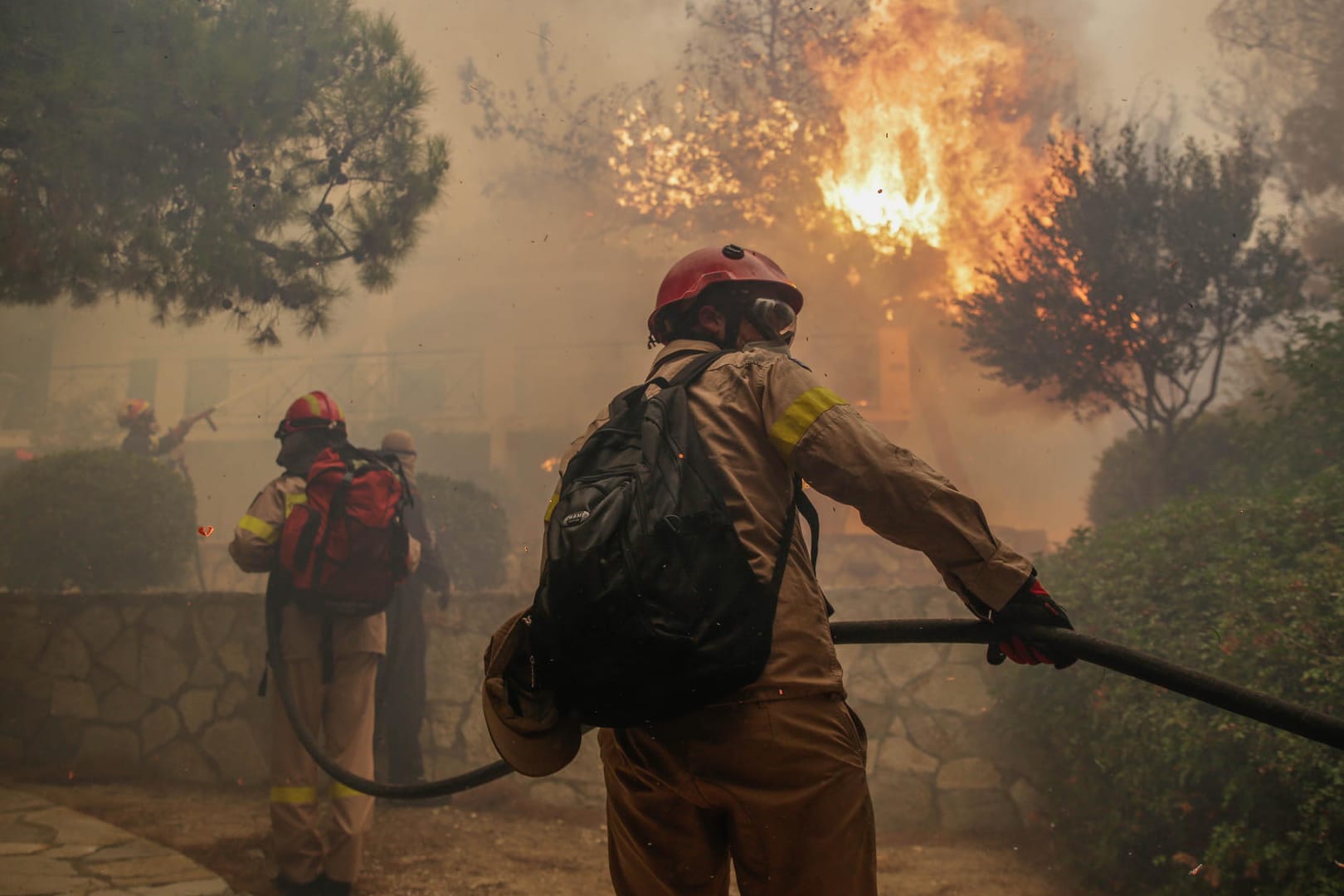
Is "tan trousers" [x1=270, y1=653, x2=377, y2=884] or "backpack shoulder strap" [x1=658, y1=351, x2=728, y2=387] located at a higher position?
"backpack shoulder strap" [x1=658, y1=351, x2=728, y2=387]

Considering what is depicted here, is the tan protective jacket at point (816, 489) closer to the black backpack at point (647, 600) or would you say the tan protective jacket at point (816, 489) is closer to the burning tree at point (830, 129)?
the black backpack at point (647, 600)

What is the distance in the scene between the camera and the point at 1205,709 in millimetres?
3504

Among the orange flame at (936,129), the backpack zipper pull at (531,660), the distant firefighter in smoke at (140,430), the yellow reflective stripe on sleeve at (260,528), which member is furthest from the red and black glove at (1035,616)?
the distant firefighter in smoke at (140,430)

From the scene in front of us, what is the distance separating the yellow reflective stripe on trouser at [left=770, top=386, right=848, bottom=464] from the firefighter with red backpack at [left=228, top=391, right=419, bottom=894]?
276 centimetres

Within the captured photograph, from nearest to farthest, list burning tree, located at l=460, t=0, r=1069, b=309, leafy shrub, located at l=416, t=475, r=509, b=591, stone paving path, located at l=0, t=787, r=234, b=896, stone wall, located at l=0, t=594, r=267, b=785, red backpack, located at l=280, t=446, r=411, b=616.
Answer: stone paving path, located at l=0, t=787, r=234, b=896, red backpack, located at l=280, t=446, r=411, b=616, stone wall, located at l=0, t=594, r=267, b=785, leafy shrub, located at l=416, t=475, r=509, b=591, burning tree, located at l=460, t=0, r=1069, b=309

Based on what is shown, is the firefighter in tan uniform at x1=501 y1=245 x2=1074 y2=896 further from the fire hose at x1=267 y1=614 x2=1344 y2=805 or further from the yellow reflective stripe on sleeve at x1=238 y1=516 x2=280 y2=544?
the yellow reflective stripe on sleeve at x1=238 y1=516 x2=280 y2=544

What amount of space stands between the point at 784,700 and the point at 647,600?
329 mm

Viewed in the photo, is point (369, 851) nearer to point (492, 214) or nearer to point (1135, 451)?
point (1135, 451)

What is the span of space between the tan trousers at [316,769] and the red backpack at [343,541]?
0.31m

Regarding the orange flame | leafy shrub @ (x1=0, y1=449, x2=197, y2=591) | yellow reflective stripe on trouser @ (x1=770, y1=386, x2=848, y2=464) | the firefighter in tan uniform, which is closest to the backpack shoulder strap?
the firefighter in tan uniform

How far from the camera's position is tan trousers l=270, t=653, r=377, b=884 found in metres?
3.75

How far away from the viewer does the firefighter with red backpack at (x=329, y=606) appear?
149 inches

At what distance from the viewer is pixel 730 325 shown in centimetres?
216

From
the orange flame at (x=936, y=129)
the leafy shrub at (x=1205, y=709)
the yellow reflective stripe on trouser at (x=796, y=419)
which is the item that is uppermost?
the orange flame at (x=936, y=129)
